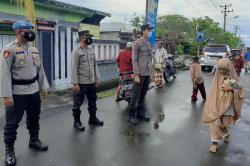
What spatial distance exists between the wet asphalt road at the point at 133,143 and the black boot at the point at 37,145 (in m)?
0.11

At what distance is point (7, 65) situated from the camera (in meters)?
5.00

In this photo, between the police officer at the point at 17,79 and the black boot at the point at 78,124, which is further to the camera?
the black boot at the point at 78,124

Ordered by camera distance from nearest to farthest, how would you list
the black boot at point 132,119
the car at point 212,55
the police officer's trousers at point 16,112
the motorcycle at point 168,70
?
the police officer's trousers at point 16,112 < the black boot at point 132,119 < the motorcycle at point 168,70 < the car at point 212,55

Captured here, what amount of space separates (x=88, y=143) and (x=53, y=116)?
2.21 metres

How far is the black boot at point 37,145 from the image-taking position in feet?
18.6

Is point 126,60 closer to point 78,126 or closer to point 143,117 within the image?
point 143,117

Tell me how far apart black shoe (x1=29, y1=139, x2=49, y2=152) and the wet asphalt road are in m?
0.10

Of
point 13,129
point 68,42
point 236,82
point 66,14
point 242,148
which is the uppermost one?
point 66,14

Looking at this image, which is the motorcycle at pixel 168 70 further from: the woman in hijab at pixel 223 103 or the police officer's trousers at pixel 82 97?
the woman in hijab at pixel 223 103

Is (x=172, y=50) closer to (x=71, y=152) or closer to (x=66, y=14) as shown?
(x=66, y=14)

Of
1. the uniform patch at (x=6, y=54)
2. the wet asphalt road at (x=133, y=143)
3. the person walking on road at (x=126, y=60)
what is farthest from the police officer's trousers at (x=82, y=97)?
the person walking on road at (x=126, y=60)

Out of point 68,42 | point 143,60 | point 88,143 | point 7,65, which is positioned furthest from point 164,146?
point 68,42

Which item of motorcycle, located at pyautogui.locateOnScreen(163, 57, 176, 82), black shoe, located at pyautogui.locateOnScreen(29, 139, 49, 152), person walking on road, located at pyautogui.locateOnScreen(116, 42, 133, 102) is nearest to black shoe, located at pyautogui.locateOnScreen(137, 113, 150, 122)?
person walking on road, located at pyautogui.locateOnScreen(116, 42, 133, 102)

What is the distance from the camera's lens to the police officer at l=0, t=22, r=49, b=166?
4.99 metres
